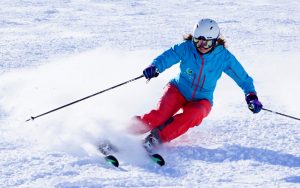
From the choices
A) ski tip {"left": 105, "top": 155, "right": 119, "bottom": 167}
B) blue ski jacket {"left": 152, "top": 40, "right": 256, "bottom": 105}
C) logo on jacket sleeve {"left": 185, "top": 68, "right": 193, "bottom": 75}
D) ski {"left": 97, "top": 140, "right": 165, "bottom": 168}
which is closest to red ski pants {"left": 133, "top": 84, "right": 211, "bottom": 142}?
blue ski jacket {"left": 152, "top": 40, "right": 256, "bottom": 105}

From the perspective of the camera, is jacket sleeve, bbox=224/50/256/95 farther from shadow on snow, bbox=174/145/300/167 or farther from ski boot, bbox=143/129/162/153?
ski boot, bbox=143/129/162/153

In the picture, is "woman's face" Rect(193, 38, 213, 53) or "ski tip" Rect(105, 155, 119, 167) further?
"woman's face" Rect(193, 38, 213, 53)

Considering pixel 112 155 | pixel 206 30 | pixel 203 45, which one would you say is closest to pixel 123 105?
pixel 203 45

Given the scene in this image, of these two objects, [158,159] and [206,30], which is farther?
[206,30]

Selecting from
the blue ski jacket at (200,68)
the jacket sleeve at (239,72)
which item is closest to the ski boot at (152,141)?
the blue ski jacket at (200,68)

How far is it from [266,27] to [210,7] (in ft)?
9.18

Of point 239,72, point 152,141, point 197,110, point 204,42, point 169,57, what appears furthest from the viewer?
point 169,57

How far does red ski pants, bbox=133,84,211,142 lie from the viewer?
468cm

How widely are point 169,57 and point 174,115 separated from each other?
2.30ft

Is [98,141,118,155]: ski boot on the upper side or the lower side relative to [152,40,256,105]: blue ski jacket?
lower

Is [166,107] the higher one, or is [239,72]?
[239,72]

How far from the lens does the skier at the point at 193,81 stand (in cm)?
479

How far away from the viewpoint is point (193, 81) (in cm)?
514

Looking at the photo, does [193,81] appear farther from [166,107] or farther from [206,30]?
[206,30]
